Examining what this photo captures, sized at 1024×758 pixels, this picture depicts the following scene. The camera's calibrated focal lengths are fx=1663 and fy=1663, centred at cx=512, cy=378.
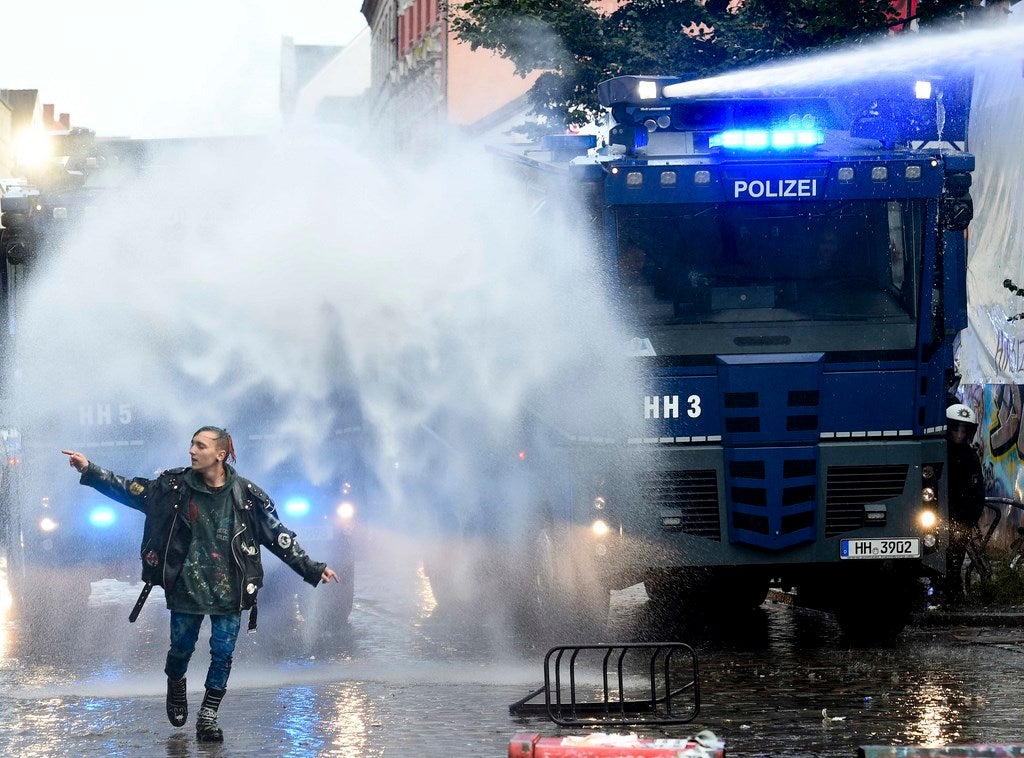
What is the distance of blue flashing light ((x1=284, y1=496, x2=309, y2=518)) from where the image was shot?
12602 millimetres

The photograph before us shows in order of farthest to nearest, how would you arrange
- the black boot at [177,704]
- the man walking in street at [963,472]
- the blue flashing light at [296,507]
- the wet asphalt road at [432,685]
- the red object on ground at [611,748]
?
the man walking in street at [963,472], the blue flashing light at [296,507], the black boot at [177,704], the wet asphalt road at [432,685], the red object on ground at [611,748]

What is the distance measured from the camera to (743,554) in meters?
11.2

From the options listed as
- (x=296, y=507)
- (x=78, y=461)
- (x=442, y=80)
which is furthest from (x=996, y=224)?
(x=442, y=80)

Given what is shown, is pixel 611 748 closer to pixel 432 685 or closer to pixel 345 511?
pixel 432 685

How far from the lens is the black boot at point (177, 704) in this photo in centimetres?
865

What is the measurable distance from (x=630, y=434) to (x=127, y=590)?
6789 millimetres

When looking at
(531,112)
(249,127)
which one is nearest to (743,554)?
(249,127)


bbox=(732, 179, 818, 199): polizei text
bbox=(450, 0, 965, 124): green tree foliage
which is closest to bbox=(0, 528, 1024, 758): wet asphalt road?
bbox=(732, 179, 818, 199): polizei text

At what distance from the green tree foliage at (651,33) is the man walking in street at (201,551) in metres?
11.8

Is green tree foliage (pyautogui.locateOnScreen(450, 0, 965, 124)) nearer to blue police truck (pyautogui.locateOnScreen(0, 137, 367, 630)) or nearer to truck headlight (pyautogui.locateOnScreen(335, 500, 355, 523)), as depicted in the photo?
blue police truck (pyautogui.locateOnScreen(0, 137, 367, 630))

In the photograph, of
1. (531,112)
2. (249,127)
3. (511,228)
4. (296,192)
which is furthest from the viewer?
(531,112)

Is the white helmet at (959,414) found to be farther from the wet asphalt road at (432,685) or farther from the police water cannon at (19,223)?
the police water cannon at (19,223)

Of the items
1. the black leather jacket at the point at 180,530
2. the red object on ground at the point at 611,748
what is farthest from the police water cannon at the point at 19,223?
Result: the red object on ground at the point at 611,748

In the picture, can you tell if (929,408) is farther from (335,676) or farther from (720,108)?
(335,676)
